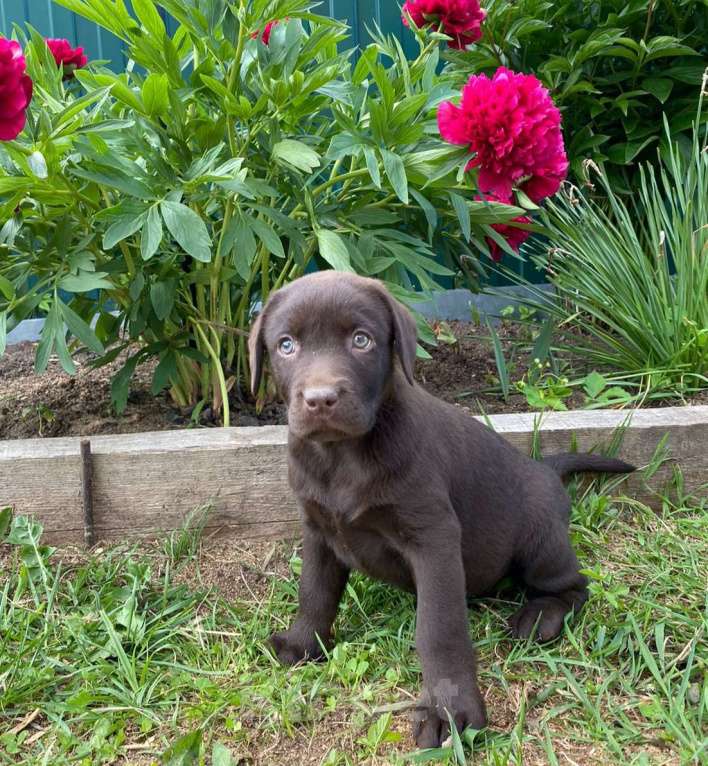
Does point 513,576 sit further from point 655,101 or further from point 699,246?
point 655,101

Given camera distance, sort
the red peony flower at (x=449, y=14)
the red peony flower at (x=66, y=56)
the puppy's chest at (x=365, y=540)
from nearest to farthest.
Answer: the puppy's chest at (x=365, y=540) < the red peony flower at (x=449, y=14) < the red peony flower at (x=66, y=56)

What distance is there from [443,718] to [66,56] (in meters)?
2.68

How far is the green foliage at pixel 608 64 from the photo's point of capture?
3.95m

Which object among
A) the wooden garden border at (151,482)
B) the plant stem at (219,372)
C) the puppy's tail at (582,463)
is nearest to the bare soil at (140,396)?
the plant stem at (219,372)

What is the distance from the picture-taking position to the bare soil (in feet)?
10.7

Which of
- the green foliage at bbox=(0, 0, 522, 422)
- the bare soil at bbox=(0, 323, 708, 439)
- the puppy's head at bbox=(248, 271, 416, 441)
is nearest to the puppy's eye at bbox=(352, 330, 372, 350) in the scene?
the puppy's head at bbox=(248, 271, 416, 441)

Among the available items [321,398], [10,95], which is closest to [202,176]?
[10,95]

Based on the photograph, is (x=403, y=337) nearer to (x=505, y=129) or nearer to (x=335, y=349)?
(x=335, y=349)

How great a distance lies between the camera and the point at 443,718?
187cm

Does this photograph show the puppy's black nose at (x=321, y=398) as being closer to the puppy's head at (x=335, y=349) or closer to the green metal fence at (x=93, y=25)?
the puppy's head at (x=335, y=349)

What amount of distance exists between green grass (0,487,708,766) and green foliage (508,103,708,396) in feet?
2.84

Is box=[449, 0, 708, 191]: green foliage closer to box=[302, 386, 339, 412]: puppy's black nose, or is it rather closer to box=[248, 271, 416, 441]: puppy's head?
box=[248, 271, 416, 441]: puppy's head

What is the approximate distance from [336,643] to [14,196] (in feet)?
5.21

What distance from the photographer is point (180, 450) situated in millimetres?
2738
